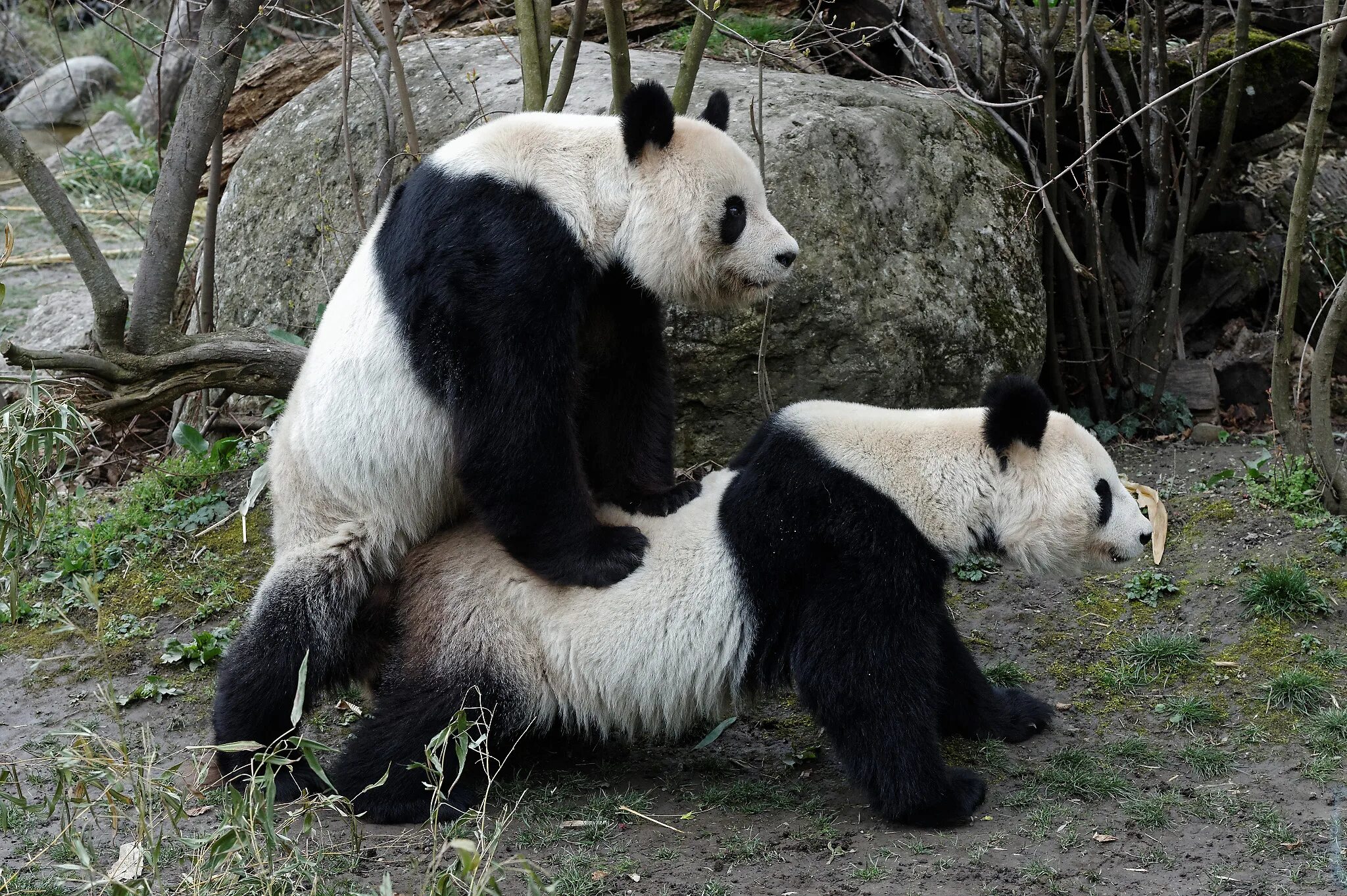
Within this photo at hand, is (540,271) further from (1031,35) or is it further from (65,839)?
(1031,35)

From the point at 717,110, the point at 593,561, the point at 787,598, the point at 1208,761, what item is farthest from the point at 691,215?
the point at 1208,761

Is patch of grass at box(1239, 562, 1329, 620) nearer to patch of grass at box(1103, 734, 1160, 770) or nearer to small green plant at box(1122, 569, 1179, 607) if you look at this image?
small green plant at box(1122, 569, 1179, 607)

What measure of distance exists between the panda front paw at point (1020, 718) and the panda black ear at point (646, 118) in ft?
8.51

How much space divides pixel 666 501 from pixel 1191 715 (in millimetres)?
2247

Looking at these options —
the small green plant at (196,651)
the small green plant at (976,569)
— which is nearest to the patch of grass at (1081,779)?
the small green plant at (976,569)

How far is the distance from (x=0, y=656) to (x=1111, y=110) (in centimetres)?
693

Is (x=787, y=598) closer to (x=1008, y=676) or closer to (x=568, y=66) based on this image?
(x=1008, y=676)

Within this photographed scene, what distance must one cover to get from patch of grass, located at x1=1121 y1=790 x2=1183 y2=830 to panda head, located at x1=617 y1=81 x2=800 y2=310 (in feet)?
7.34

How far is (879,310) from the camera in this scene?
6.26 meters

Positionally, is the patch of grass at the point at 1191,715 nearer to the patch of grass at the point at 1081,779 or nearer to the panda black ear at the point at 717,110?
the patch of grass at the point at 1081,779

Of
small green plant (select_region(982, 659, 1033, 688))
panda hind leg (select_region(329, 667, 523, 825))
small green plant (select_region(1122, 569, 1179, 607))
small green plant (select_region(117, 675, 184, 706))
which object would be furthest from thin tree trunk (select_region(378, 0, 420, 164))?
small green plant (select_region(1122, 569, 1179, 607))

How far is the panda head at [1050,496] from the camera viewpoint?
432cm

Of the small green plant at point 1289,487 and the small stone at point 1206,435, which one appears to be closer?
the small green plant at point 1289,487

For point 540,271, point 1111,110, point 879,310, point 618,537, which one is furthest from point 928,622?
point 1111,110
